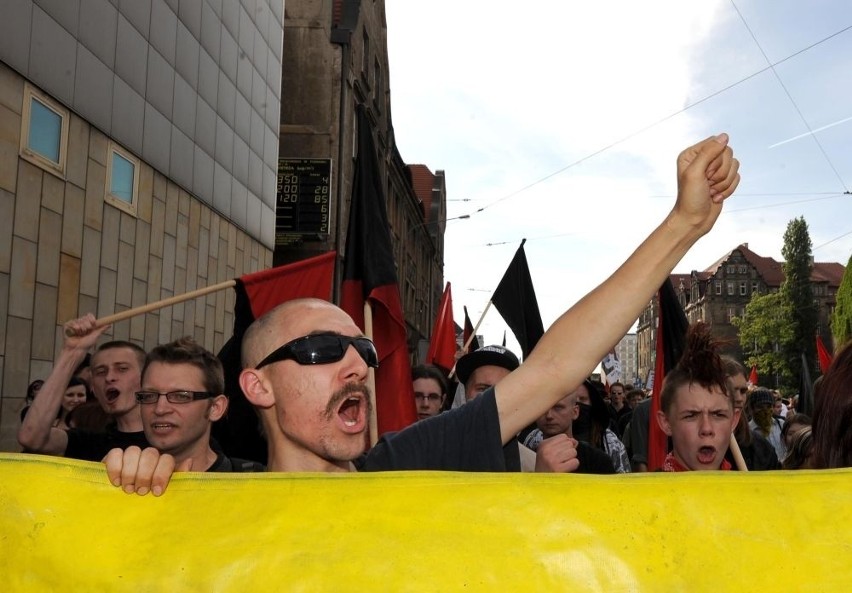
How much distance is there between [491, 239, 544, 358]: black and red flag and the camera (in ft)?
24.5

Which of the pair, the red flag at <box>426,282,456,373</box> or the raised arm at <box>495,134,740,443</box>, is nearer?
the raised arm at <box>495,134,740,443</box>

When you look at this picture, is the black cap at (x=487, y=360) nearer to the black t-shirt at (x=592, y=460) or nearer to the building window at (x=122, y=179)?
the black t-shirt at (x=592, y=460)

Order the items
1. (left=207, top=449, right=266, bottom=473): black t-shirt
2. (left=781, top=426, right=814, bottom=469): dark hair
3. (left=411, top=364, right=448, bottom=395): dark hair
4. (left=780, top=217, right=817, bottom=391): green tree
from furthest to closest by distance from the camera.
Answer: (left=780, top=217, right=817, bottom=391): green tree < (left=411, top=364, right=448, bottom=395): dark hair < (left=781, top=426, right=814, bottom=469): dark hair < (left=207, top=449, right=266, bottom=473): black t-shirt

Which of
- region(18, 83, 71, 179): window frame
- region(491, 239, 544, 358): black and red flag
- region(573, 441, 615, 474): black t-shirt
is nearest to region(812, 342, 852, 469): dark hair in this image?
region(573, 441, 615, 474): black t-shirt

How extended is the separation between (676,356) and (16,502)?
4453mm

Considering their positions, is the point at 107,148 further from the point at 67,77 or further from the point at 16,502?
the point at 16,502

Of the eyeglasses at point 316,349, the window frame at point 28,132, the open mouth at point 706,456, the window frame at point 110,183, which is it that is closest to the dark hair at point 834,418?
the eyeglasses at point 316,349

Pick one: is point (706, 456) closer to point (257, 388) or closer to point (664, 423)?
point (664, 423)

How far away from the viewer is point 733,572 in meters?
1.71

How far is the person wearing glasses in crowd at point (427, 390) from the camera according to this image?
616 centimetres

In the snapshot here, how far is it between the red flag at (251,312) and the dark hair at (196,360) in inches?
34.8

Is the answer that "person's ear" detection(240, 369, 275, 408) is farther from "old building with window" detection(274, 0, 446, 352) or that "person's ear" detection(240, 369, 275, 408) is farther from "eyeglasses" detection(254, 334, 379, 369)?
"old building with window" detection(274, 0, 446, 352)

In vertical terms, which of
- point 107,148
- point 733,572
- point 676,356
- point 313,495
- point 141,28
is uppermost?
point 141,28

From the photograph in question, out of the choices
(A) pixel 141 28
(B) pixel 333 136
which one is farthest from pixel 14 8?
(B) pixel 333 136
